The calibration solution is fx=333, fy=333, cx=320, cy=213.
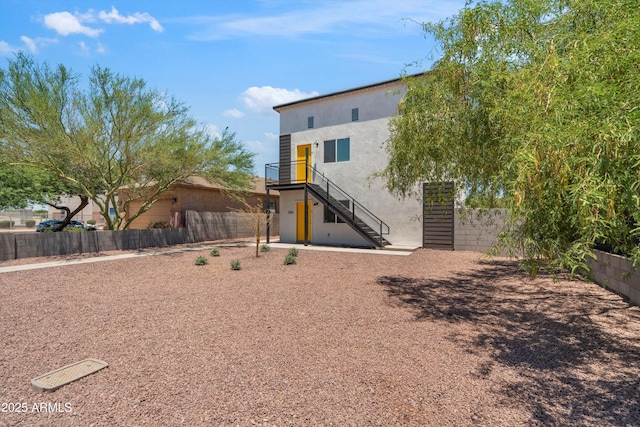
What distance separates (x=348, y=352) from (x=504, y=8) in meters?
6.09

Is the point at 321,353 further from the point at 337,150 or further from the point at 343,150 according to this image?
the point at 337,150

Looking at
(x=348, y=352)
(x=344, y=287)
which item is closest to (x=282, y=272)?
(x=344, y=287)

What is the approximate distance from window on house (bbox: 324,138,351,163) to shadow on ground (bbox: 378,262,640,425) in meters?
9.66

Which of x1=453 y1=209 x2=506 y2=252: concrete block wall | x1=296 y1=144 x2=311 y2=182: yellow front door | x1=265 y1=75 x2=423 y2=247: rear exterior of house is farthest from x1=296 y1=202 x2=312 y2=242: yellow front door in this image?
x1=453 y1=209 x2=506 y2=252: concrete block wall

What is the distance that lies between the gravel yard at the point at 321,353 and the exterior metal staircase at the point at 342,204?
7368 millimetres

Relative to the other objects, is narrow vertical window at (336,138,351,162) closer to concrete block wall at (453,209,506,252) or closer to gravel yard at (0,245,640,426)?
concrete block wall at (453,209,506,252)

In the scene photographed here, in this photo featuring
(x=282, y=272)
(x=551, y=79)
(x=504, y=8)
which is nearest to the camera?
(x=551, y=79)

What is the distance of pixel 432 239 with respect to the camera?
15.4 m

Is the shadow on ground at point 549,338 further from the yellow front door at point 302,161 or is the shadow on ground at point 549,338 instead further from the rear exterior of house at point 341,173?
the yellow front door at point 302,161

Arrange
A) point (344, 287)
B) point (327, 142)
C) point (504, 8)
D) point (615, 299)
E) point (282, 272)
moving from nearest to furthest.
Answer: point (504, 8)
point (615, 299)
point (344, 287)
point (282, 272)
point (327, 142)

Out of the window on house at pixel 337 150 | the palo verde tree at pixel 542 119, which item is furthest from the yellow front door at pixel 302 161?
the palo verde tree at pixel 542 119

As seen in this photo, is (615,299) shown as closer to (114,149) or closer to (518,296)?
(518,296)

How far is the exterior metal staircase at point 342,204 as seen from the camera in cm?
1563

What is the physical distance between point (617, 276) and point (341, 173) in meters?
11.9
